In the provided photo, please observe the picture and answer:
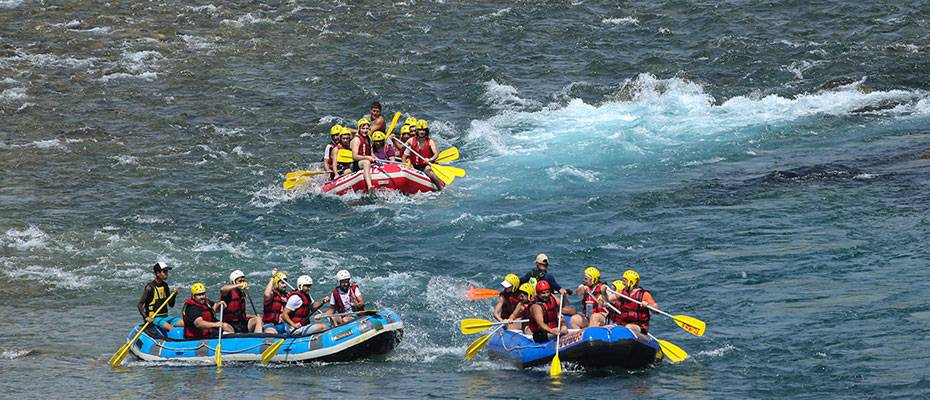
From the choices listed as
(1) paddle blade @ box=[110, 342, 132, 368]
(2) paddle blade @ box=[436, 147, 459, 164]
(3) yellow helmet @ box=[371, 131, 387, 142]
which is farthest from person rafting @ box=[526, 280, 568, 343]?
(2) paddle blade @ box=[436, 147, 459, 164]

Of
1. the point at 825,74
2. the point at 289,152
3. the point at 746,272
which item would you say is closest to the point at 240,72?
the point at 289,152

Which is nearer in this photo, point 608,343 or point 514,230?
point 608,343

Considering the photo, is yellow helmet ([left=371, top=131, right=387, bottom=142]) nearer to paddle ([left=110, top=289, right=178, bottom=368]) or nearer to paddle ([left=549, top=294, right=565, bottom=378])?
paddle ([left=110, top=289, right=178, bottom=368])

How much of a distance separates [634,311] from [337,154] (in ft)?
36.9

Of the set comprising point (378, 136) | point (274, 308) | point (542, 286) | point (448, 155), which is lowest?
point (274, 308)

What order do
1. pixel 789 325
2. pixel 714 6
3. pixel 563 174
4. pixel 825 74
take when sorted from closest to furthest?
pixel 789 325 → pixel 563 174 → pixel 825 74 → pixel 714 6

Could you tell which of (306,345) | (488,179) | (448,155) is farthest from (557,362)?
(448,155)

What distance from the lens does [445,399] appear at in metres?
18.6

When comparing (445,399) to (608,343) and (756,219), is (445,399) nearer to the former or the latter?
(608,343)

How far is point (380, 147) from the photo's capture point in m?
29.9

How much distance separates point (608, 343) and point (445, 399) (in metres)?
2.42

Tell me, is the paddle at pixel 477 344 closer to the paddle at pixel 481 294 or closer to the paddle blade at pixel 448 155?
the paddle at pixel 481 294

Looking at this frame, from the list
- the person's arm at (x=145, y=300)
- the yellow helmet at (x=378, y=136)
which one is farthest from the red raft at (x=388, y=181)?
the person's arm at (x=145, y=300)

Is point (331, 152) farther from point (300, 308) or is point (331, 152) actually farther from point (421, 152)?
point (300, 308)
